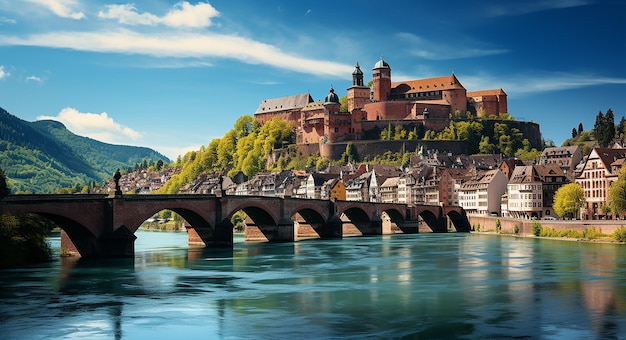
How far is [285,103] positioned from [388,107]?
101 feet

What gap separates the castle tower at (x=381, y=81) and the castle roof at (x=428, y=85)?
215cm

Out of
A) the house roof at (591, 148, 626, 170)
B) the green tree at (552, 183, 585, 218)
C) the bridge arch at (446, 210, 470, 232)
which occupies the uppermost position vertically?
the house roof at (591, 148, 626, 170)

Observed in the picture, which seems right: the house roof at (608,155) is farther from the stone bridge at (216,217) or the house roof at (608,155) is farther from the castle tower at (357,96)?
the castle tower at (357,96)

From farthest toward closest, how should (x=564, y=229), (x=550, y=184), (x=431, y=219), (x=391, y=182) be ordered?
(x=391, y=182)
(x=431, y=219)
(x=550, y=184)
(x=564, y=229)

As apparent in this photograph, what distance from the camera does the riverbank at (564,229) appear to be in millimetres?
66750

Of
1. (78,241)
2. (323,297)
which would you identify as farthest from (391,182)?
(323,297)

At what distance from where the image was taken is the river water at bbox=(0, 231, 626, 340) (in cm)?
2942

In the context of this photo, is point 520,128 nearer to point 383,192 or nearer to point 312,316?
point 383,192

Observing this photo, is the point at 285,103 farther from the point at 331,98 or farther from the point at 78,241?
the point at 78,241

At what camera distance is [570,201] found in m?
82.1

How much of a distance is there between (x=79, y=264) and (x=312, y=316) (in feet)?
76.3

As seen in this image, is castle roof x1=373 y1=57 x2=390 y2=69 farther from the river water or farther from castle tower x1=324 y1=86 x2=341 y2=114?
the river water

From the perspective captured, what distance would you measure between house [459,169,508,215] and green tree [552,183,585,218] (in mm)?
18938

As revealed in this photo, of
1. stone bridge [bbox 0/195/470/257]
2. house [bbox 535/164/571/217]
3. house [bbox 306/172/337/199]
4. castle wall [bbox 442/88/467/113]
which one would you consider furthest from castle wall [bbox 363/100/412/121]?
house [bbox 535/164/571/217]
